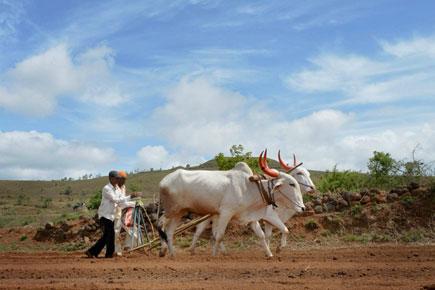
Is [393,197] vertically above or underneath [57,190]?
underneath

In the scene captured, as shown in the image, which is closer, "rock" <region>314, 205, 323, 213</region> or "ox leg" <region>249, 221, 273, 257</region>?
"ox leg" <region>249, 221, 273, 257</region>

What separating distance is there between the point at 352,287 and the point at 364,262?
3.10 m

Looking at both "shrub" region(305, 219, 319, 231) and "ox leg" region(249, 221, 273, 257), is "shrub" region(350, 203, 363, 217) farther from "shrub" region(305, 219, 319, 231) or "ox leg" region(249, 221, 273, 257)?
"ox leg" region(249, 221, 273, 257)

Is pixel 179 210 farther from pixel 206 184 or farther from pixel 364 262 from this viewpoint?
pixel 364 262

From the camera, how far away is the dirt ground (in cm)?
758

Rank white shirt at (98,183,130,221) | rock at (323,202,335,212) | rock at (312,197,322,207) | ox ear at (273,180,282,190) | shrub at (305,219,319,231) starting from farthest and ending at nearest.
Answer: rock at (312,197,322,207), rock at (323,202,335,212), shrub at (305,219,319,231), ox ear at (273,180,282,190), white shirt at (98,183,130,221)

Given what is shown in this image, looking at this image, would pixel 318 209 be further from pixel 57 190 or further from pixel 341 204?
pixel 57 190

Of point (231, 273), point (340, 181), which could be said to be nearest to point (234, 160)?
point (340, 181)

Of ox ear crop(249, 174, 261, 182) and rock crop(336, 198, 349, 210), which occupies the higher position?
ox ear crop(249, 174, 261, 182)

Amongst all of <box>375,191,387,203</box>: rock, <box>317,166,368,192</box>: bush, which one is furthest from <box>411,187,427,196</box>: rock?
<box>317,166,368,192</box>: bush

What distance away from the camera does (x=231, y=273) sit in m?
8.85

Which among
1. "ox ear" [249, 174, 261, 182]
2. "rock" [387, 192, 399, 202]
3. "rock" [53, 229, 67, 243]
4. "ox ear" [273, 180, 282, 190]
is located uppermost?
"ox ear" [249, 174, 261, 182]

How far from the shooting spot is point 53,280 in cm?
823

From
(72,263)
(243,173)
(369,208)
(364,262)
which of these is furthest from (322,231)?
(72,263)
